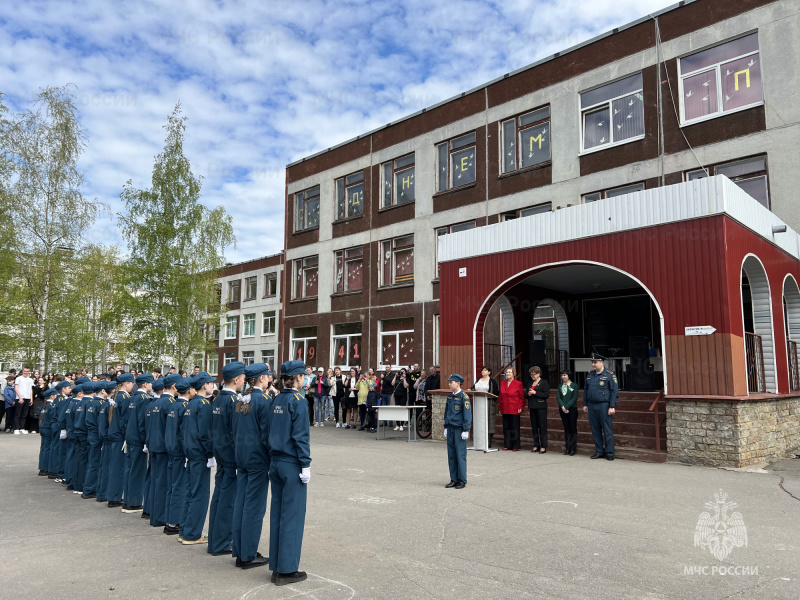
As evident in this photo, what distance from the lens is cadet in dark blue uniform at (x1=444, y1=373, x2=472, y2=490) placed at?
9.49 meters

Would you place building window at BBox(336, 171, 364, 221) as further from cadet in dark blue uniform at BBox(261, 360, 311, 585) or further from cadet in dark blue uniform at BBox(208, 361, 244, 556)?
cadet in dark blue uniform at BBox(261, 360, 311, 585)

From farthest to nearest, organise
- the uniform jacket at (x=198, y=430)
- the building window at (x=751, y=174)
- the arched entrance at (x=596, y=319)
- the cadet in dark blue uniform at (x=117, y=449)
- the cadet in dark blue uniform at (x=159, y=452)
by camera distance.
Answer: the arched entrance at (x=596, y=319) < the building window at (x=751, y=174) < the cadet in dark blue uniform at (x=117, y=449) < the cadet in dark blue uniform at (x=159, y=452) < the uniform jacket at (x=198, y=430)

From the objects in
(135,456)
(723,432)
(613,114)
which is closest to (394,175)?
(613,114)

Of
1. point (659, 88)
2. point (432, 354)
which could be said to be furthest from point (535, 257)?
point (432, 354)

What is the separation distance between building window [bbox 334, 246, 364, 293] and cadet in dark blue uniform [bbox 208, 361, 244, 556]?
20755 millimetres

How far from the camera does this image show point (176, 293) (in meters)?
26.5

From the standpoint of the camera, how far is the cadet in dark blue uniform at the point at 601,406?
12445 millimetres

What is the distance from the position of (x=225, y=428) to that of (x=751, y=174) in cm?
1533

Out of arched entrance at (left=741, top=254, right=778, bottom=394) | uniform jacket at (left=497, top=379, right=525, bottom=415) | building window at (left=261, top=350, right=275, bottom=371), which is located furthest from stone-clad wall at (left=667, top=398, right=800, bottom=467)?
building window at (left=261, top=350, right=275, bottom=371)

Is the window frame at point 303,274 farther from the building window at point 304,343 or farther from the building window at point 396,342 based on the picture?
the building window at point 396,342

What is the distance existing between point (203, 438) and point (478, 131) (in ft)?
61.0

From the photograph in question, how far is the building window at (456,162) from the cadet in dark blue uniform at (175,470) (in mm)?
17493

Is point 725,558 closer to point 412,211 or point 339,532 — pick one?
point 339,532

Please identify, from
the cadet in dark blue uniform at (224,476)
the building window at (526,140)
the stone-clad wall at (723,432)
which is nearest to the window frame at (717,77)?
the building window at (526,140)
